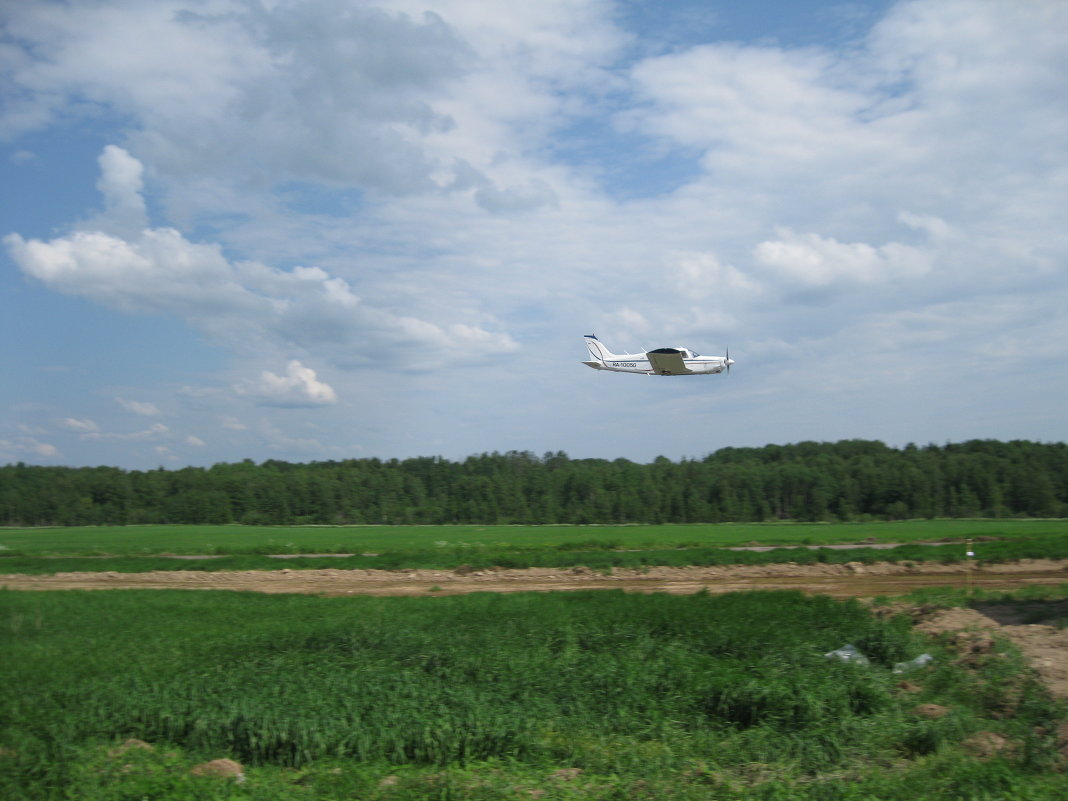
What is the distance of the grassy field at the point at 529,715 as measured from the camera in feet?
27.3

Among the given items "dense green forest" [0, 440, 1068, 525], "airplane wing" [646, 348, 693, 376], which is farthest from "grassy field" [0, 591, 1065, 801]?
"dense green forest" [0, 440, 1068, 525]


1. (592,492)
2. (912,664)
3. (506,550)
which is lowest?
(506,550)

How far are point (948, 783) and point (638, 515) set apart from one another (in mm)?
89676

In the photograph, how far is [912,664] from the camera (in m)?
12.5

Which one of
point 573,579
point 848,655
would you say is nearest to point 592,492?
point 573,579

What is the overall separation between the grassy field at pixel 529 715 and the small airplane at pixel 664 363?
15358 mm

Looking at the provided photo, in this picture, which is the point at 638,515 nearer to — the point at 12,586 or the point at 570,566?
the point at 570,566

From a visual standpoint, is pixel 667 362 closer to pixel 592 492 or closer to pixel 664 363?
pixel 664 363

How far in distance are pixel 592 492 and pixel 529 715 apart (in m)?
94.5

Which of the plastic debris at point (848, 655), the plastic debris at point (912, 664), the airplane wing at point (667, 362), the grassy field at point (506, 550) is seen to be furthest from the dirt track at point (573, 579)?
the plastic debris at point (912, 664)

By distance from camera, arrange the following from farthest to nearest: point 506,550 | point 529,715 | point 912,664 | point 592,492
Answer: point 592,492 → point 506,550 → point 912,664 → point 529,715

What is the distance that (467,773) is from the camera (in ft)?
28.3

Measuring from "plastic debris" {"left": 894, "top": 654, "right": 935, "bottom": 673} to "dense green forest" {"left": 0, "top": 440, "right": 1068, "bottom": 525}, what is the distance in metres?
77.0

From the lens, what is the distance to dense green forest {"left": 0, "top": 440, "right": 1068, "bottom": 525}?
85.7 m
